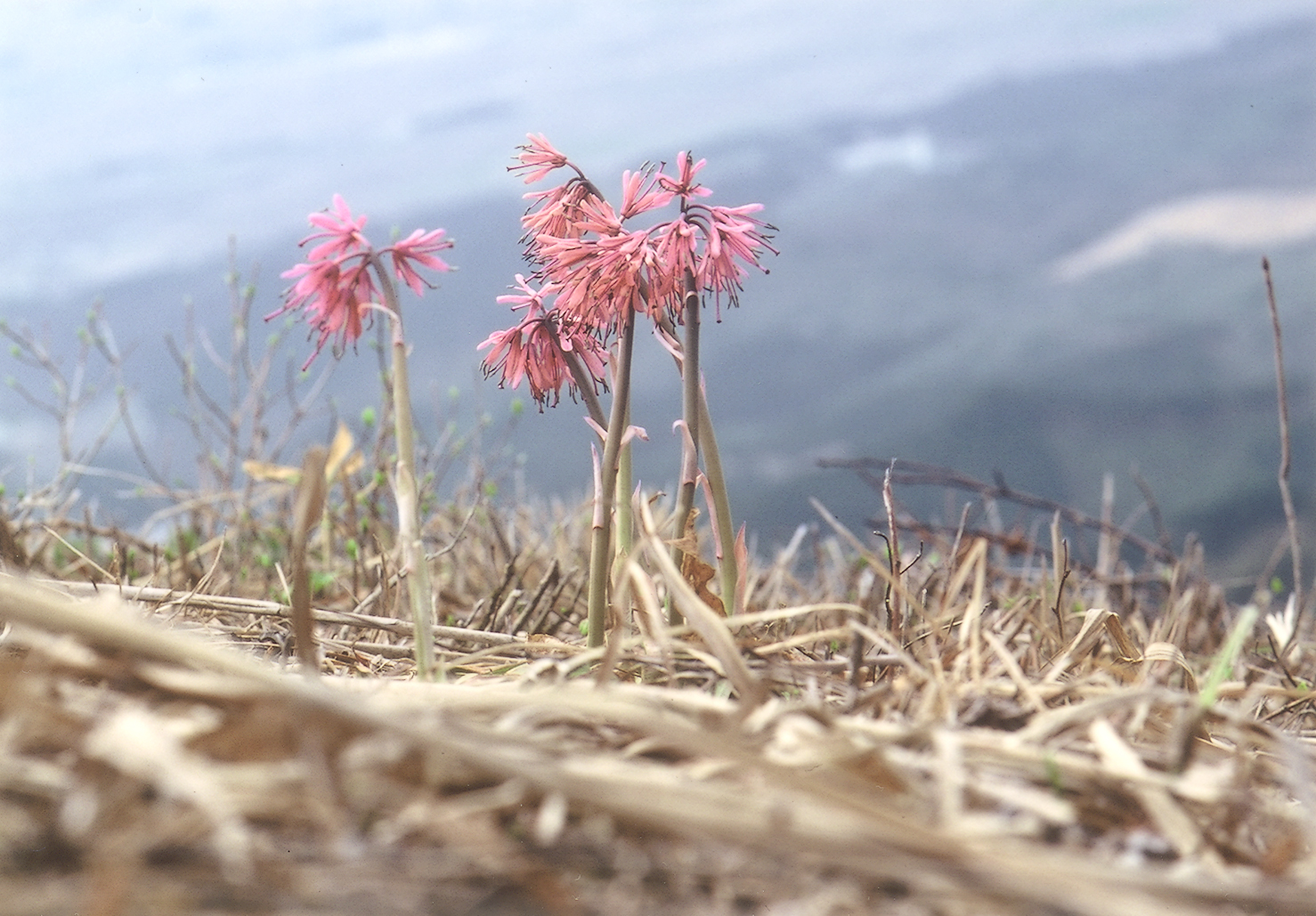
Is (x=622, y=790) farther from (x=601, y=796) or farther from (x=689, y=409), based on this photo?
(x=689, y=409)

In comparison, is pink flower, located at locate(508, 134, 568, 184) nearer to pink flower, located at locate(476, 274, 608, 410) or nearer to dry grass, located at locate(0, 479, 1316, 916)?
pink flower, located at locate(476, 274, 608, 410)

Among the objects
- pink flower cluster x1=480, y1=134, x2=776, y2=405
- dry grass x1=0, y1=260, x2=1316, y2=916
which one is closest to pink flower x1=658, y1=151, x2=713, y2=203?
pink flower cluster x1=480, y1=134, x2=776, y2=405

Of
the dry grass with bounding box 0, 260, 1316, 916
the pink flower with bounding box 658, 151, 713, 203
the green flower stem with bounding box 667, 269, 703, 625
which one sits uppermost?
the pink flower with bounding box 658, 151, 713, 203

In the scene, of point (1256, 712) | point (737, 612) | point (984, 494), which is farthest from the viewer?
point (984, 494)

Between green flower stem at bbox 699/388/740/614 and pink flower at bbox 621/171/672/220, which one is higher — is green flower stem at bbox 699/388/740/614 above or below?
below

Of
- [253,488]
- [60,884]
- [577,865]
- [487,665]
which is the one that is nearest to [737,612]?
[487,665]

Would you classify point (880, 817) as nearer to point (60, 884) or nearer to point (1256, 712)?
point (60, 884)

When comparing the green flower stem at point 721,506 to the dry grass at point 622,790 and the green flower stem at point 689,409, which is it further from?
the dry grass at point 622,790

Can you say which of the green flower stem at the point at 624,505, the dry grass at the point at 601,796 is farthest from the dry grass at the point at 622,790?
the green flower stem at the point at 624,505
